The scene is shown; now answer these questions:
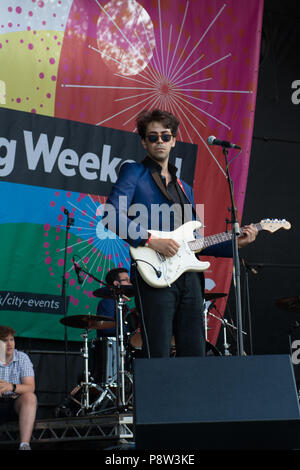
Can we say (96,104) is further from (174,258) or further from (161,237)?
(174,258)

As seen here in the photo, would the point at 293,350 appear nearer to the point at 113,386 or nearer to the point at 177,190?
the point at 113,386

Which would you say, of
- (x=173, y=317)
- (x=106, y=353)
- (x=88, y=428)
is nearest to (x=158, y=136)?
(x=173, y=317)

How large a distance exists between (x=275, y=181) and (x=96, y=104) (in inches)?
93.4

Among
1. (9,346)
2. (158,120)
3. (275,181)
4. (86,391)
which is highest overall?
(275,181)

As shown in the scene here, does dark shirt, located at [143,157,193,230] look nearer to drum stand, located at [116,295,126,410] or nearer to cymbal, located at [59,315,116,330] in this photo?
drum stand, located at [116,295,126,410]

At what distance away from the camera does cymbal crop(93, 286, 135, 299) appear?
5027mm

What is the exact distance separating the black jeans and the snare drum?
283cm

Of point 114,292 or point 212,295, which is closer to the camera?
point 114,292

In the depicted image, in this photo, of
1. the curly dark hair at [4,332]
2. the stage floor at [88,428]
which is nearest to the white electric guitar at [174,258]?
the stage floor at [88,428]

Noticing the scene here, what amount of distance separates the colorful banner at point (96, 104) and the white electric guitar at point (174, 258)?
2.54 meters

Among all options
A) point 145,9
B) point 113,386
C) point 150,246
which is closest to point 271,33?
point 145,9

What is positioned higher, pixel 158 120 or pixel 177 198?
pixel 158 120

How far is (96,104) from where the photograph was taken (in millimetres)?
5980

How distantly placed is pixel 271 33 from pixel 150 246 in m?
4.97
